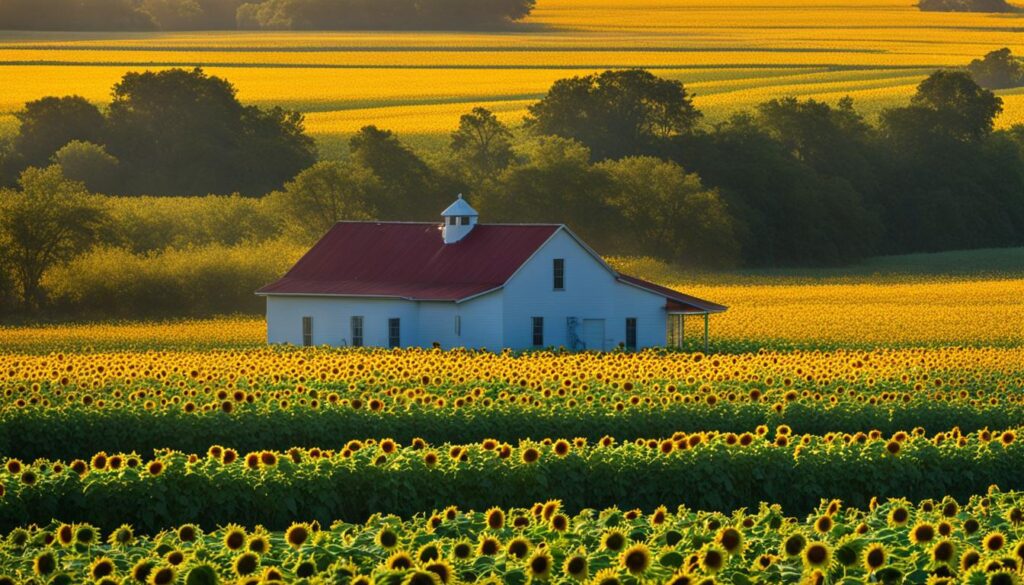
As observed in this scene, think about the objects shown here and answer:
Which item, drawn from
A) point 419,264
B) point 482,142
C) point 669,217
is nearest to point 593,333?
point 419,264

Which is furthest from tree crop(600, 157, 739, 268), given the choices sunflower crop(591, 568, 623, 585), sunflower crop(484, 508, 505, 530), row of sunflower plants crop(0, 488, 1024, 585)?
sunflower crop(591, 568, 623, 585)

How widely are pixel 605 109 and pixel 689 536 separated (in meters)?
94.1

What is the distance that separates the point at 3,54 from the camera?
123 metres

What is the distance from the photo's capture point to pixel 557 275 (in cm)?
5438

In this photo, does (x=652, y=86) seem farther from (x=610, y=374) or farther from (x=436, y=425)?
(x=436, y=425)

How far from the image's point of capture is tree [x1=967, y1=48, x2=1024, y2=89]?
143875 millimetres

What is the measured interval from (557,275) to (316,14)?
105856mm

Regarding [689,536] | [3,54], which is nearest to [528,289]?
[689,536]

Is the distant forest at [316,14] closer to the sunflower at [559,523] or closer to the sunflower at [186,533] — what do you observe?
the sunflower at [186,533]

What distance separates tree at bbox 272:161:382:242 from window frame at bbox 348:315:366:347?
99.0 feet

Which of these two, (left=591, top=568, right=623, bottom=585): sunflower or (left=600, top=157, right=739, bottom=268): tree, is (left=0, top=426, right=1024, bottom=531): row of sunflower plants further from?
(left=600, top=157, right=739, bottom=268): tree

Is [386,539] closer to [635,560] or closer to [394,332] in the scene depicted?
[635,560]

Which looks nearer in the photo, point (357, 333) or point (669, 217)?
point (357, 333)

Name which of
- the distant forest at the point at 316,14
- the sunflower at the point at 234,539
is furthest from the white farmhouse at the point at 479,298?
the distant forest at the point at 316,14
